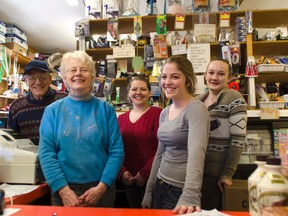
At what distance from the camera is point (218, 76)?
1767 mm

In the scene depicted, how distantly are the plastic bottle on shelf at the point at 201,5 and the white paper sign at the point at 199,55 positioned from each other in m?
0.43

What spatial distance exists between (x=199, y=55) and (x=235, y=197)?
1413 millimetres

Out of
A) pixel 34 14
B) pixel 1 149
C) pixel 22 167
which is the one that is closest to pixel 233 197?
pixel 22 167

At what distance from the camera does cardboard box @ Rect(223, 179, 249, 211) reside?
1.67 m

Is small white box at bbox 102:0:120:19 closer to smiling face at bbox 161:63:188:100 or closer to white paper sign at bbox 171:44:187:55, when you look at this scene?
white paper sign at bbox 171:44:187:55

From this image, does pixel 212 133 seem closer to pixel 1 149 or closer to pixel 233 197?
pixel 233 197

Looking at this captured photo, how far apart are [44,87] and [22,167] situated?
705 mm

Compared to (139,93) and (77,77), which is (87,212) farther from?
(139,93)

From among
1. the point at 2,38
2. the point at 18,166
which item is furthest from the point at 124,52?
the point at 2,38

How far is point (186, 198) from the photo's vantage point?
1016 millimetres

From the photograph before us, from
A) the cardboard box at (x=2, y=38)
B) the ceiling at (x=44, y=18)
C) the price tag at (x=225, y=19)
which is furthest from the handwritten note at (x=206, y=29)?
the cardboard box at (x=2, y=38)

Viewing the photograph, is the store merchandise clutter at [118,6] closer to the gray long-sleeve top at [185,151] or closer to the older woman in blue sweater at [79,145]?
the older woman in blue sweater at [79,145]

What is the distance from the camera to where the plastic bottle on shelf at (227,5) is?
8.65 ft

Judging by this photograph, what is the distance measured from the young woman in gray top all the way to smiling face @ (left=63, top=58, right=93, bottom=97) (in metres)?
0.45
